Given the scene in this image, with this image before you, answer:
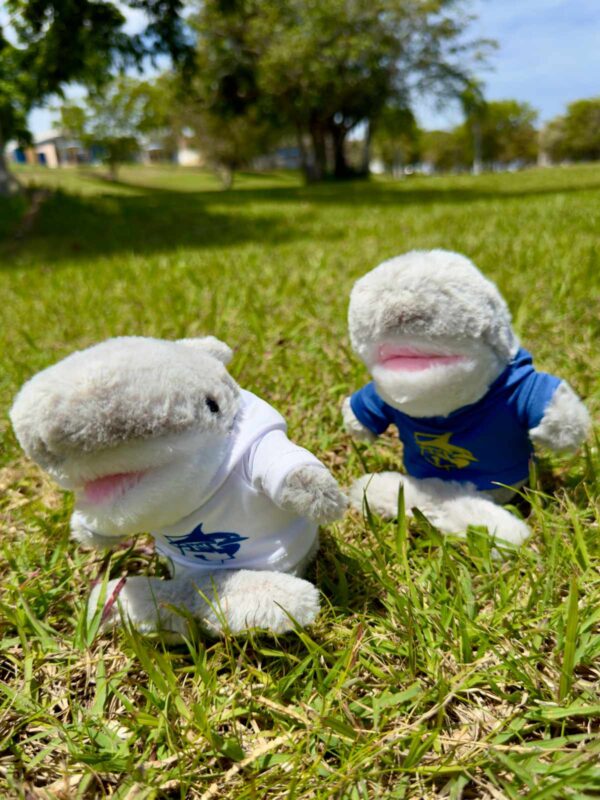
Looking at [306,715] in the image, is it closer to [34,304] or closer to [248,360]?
[248,360]


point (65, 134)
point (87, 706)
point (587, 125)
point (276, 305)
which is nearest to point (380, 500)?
point (87, 706)

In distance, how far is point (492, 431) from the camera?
55.7 inches

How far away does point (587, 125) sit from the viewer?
64.2 meters

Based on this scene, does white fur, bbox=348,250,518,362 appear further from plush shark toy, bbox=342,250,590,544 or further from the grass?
the grass

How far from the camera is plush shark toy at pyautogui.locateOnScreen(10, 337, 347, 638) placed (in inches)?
38.0

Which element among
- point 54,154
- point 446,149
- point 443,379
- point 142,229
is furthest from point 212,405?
point 446,149

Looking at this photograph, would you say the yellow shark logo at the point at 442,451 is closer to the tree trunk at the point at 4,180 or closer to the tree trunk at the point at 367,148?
the tree trunk at the point at 4,180

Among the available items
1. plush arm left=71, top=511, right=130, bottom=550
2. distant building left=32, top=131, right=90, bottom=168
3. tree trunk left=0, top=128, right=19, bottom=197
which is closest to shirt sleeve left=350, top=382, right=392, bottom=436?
plush arm left=71, top=511, right=130, bottom=550

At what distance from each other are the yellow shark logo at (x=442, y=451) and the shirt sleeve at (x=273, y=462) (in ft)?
1.53

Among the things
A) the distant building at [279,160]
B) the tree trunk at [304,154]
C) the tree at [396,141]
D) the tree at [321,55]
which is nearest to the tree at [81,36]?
the tree at [321,55]

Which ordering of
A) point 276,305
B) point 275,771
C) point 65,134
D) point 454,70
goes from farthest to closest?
point 65,134
point 454,70
point 276,305
point 275,771

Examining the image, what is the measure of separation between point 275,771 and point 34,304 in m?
3.63

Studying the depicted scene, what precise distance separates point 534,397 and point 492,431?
Answer: 0.43 feet

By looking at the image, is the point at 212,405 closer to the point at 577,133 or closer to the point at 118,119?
the point at 118,119
